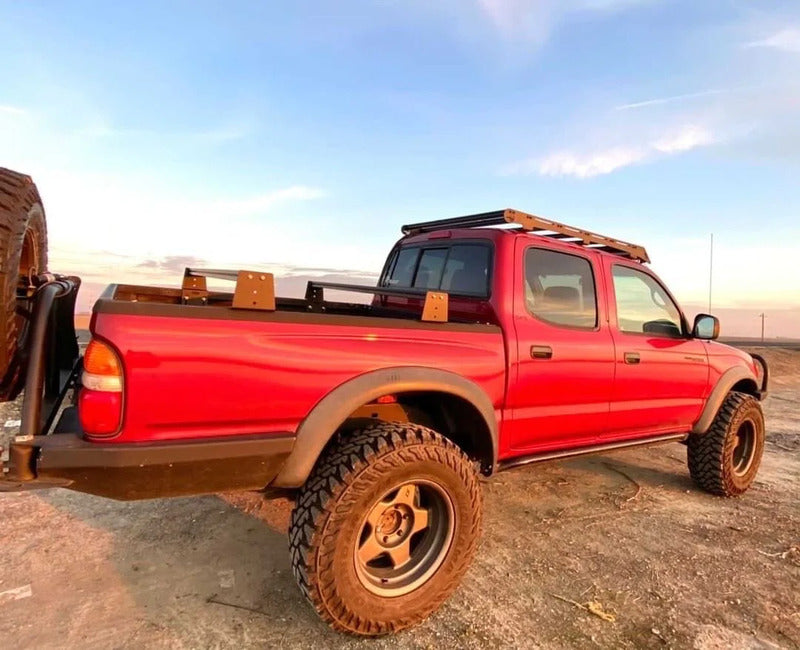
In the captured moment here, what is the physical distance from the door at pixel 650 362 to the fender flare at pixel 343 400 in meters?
1.64

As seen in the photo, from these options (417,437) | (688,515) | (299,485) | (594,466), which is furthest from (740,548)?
(299,485)

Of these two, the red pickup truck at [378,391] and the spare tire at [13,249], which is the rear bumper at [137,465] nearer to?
the red pickup truck at [378,391]

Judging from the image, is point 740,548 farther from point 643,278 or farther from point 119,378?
point 119,378

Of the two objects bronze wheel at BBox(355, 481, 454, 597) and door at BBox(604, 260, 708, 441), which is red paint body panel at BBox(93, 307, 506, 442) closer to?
bronze wheel at BBox(355, 481, 454, 597)

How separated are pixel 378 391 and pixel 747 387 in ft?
13.8

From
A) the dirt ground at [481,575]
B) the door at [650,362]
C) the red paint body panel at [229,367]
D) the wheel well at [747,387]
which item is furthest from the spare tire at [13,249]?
the wheel well at [747,387]

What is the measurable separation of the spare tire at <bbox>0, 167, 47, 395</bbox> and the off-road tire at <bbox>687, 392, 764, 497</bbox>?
4834mm

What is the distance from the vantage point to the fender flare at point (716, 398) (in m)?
4.57

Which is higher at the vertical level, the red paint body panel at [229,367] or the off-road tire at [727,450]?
the red paint body panel at [229,367]

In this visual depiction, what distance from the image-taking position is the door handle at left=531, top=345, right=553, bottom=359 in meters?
3.27

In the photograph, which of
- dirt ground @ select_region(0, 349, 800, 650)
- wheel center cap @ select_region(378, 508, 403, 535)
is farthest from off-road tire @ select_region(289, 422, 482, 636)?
wheel center cap @ select_region(378, 508, 403, 535)

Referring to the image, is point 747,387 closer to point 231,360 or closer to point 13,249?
point 231,360

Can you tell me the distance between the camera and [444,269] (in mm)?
3922

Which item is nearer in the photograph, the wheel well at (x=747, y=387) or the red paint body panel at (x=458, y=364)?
the red paint body panel at (x=458, y=364)
